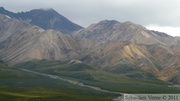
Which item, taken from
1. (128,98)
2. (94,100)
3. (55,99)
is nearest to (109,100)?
(94,100)

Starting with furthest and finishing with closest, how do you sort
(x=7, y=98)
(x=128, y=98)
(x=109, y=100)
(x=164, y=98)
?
(x=109, y=100), (x=7, y=98), (x=128, y=98), (x=164, y=98)

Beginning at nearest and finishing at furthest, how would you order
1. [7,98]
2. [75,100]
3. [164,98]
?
[164,98] → [7,98] → [75,100]

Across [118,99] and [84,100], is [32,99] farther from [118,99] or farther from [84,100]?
[118,99]

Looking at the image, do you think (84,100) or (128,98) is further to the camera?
(84,100)

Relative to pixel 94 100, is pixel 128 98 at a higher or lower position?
lower

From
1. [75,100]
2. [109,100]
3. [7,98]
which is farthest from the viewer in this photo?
[109,100]

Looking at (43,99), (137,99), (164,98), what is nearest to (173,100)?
(164,98)

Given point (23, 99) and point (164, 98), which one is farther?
point (23, 99)

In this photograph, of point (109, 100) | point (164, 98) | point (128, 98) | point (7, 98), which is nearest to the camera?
point (164, 98)

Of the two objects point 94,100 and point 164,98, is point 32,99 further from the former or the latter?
point 164,98
